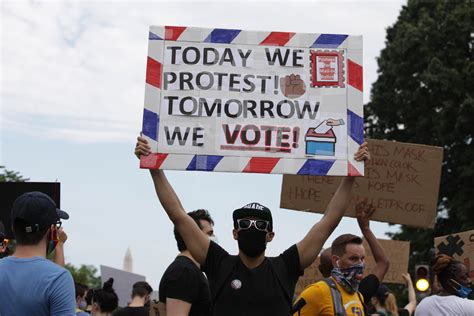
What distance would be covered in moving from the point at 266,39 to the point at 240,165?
2.79 ft

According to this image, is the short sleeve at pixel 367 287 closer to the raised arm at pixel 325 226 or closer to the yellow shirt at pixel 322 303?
the yellow shirt at pixel 322 303

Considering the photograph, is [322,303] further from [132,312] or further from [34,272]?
[132,312]

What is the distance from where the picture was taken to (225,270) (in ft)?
15.6

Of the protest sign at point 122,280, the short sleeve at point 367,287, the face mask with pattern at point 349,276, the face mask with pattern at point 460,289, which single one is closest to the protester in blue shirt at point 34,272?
the face mask with pattern at point 349,276

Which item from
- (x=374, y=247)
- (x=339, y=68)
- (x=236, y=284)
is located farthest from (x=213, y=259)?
(x=374, y=247)

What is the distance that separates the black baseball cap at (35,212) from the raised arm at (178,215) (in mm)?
757

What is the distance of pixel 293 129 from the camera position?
17.5 ft

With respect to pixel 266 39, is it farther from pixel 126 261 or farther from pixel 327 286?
pixel 126 261

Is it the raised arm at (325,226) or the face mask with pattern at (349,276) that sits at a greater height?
the raised arm at (325,226)

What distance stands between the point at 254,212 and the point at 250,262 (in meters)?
0.27

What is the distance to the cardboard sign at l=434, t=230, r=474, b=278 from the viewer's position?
879cm

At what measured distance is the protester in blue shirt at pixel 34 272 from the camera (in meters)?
4.12

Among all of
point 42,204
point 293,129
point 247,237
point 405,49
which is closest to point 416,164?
point 293,129

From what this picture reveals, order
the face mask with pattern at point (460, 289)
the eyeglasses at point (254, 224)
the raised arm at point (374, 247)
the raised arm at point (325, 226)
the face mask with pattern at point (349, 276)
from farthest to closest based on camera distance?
the raised arm at point (374, 247)
the face mask with pattern at point (460, 289)
the face mask with pattern at point (349, 276)
the raised arm at point (325, 226)
the eyeglasses at point (254, 224)
